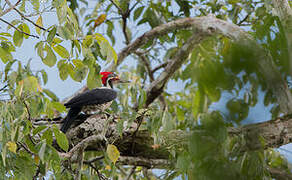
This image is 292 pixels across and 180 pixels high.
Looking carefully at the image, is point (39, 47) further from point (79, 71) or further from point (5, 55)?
point (5, 55)

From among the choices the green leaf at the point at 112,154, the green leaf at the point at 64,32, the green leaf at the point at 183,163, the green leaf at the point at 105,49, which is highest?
the green leaf at the point at 64,32

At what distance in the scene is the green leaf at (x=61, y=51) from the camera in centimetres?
237

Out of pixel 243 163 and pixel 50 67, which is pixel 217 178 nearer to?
pixel 243 163

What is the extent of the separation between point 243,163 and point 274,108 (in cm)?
19

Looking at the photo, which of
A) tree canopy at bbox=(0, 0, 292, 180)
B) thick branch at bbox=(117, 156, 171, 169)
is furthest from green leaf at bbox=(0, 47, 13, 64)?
thick branch at bbox=(117, 156, 171, 169)

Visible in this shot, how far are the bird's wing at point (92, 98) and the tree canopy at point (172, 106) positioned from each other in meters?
0.24

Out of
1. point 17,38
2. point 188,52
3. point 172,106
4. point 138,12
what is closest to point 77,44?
point 17,38

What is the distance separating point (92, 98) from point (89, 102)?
0.08m

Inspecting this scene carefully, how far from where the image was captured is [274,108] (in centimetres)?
105

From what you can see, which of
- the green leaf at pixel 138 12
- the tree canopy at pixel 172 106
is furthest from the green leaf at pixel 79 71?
the green leaf at pixel 138 12

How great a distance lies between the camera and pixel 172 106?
5098 millimetres

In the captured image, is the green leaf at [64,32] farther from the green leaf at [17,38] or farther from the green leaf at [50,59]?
the green leaf at [17,38]

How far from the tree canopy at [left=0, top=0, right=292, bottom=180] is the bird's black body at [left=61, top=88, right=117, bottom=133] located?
0.12m

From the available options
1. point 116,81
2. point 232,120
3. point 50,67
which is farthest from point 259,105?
point 116,81
